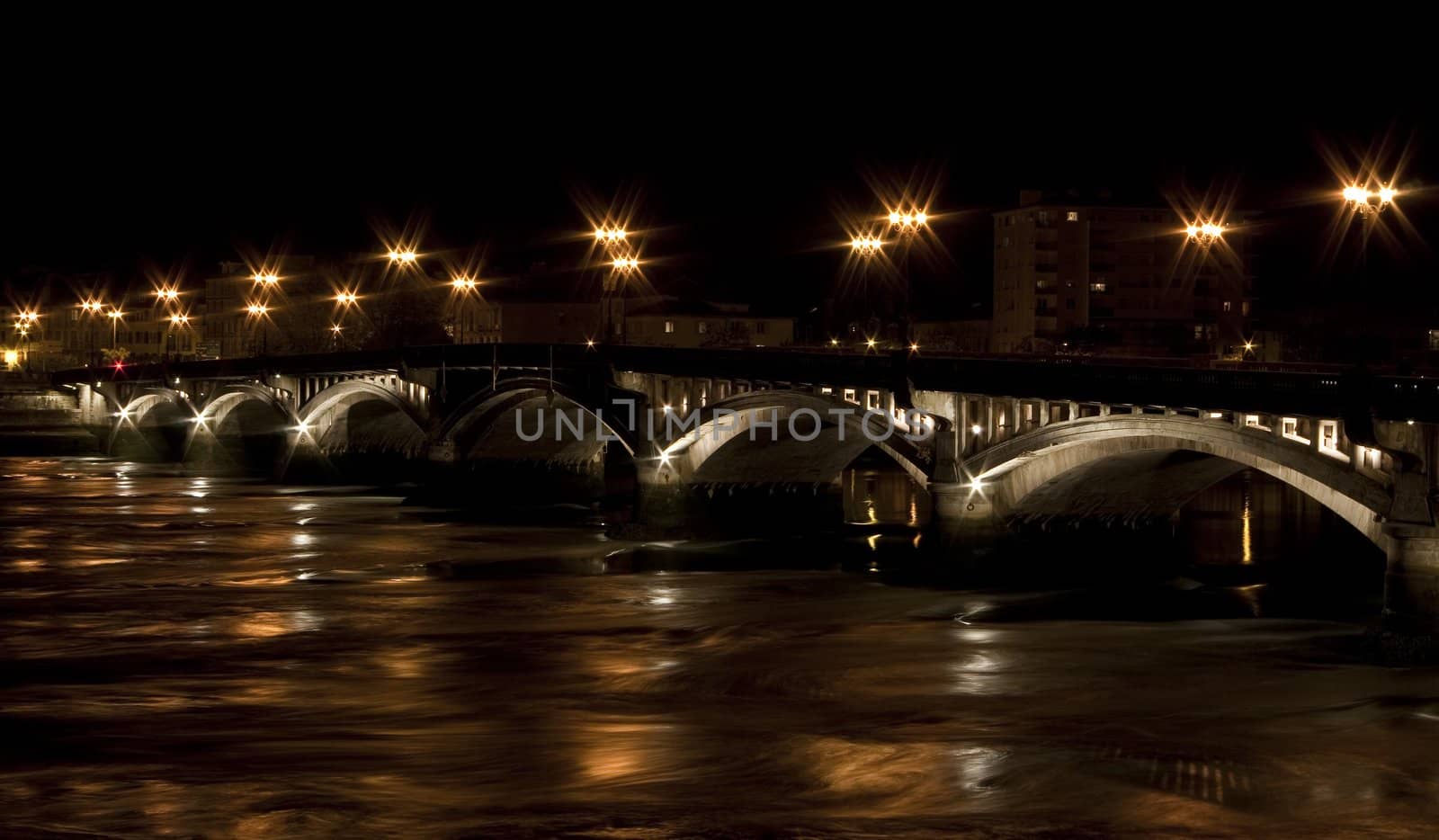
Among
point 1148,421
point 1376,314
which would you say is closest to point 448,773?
point 1148,421

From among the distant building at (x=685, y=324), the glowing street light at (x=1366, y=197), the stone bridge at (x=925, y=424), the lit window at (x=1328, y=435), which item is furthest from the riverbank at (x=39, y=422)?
the glowing street light at (x=1366, y=197)

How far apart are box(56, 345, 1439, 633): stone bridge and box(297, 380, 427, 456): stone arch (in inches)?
5.8

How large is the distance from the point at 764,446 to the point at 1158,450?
2515 cm

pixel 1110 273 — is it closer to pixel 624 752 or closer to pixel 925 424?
pixel 925 424

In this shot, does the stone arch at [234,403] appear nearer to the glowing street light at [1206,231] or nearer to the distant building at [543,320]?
the distant building at [543,320]

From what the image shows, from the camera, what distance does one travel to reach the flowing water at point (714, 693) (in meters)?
24.9

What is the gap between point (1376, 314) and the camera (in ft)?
379

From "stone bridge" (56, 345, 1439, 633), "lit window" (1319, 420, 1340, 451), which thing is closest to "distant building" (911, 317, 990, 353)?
"stone bridge" (56, 345, 1439, 633)

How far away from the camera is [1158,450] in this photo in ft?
142

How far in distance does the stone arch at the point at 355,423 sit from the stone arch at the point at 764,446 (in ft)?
103

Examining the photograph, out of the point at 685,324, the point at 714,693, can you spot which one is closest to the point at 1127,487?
the point at 714,693

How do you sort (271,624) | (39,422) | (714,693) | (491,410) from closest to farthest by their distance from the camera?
(714,693)
(271,624)
(491,410)
(39,422)

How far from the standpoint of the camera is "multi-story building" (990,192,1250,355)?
153125mm

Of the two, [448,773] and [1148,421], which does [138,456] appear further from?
[448,773]
